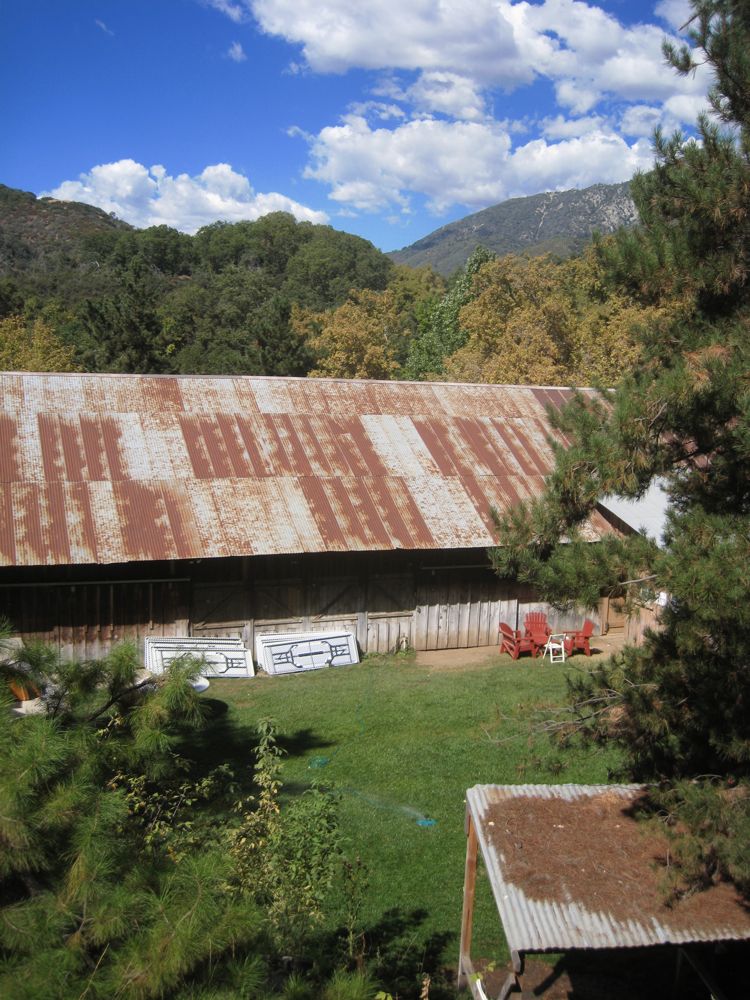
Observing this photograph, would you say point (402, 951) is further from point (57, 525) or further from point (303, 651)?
point (57, 525)

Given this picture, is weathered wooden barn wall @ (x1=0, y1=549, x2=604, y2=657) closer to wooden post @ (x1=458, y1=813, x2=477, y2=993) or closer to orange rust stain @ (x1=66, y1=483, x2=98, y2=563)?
orange rust stain @ (x1=66, y1=483, x2=98, y2=563)

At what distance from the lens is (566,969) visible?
8.38 metres

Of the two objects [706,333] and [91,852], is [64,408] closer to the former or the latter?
[706,333]

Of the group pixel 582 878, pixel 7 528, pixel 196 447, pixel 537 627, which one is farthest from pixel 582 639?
pixel 7 528

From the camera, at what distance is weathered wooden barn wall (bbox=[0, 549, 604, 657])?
15.4 m

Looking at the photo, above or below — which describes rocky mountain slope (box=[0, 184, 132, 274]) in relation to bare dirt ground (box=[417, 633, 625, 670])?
above

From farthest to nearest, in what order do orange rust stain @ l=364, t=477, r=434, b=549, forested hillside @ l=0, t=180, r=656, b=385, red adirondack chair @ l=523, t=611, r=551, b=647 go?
1. forested hillside @ l=0, t=180, r=656, b=385
2. red adirondack chair @ l=523, t=611, r=551, b=647
3. orange rust stain @ l=364, t=477, r=434, b=549

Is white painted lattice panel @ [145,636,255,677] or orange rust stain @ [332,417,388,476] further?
orange rust stain @ [332,417,388,476]

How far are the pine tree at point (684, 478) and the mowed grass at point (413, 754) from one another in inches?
50.1

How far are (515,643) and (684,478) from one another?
10.2 m

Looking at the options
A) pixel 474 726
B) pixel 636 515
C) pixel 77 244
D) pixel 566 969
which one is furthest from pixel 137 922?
pixel 77 244

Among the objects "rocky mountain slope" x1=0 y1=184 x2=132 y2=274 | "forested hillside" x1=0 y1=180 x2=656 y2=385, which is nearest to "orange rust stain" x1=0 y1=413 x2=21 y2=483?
"forested hillside" x1=0 y1=180 x2=656 y2=385

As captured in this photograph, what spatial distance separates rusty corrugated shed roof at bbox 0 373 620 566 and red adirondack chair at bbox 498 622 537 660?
2295 millimetres

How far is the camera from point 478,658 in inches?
692
